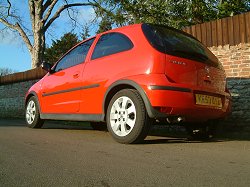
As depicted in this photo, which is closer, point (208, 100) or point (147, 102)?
point (147, 102)

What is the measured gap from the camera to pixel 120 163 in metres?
3.98

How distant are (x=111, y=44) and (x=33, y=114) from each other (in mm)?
2949

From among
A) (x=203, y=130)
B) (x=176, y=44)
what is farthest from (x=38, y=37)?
(x=176, y=44)

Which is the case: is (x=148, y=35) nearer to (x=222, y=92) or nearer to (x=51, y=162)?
(x=222, y=92)

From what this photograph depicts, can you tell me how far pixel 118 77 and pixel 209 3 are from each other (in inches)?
397

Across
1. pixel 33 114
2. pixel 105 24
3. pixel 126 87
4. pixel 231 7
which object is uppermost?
A: pixel 105 24

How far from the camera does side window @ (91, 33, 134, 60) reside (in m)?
5.64

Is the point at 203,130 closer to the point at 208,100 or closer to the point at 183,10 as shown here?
the point at 208,100

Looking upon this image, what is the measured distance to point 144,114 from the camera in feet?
16.7

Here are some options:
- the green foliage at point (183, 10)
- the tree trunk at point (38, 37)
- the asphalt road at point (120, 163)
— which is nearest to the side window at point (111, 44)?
the asphalt road at point (120, 163)

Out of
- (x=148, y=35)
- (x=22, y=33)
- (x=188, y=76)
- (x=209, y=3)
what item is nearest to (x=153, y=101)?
(x=188, y=76)

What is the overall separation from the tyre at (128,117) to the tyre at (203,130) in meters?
1.41

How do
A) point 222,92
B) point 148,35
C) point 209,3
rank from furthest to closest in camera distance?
point 209,3
point 222,92
point 148,35

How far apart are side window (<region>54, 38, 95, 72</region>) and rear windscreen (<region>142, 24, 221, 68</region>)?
1345 millimetres
